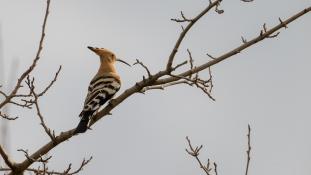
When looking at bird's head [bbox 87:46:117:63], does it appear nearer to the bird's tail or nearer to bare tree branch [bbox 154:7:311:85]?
the bird's tail

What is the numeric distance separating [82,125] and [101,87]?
5.31ft

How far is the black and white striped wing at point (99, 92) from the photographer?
834 centimetres

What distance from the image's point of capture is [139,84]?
673 cm

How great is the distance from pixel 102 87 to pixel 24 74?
2.65 metres

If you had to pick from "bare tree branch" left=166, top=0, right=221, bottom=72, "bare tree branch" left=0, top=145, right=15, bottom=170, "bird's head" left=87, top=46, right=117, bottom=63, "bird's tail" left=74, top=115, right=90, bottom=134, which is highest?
"bird's head" left=87, top=46, right=117, bottom=63

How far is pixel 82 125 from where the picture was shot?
7547 mm

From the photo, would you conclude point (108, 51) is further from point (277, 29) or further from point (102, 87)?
point (277, 29)

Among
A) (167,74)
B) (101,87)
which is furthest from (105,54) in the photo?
(167,74)

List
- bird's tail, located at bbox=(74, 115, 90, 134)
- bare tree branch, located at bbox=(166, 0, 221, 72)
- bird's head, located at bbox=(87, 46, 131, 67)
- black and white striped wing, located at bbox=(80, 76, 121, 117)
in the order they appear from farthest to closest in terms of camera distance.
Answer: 1. bird's head, located at bbox=(87, 46, 131, 67)
2. black and white striped wing, located at bbox=(80, 76, 121, 117)
3. bird's tail, located at bbox=(74, 115, 90, 134)
4. bare tree branch, located at bbox=(166, 0, 221, 72)

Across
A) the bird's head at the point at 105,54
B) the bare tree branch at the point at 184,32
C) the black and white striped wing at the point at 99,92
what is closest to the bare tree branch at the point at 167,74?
the bare tree branch at the point at 184,32

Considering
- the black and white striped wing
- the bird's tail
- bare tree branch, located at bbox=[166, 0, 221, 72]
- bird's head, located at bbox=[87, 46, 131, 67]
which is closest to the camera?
bare tree branch, located at bbox=[166, 0, 221, 72]

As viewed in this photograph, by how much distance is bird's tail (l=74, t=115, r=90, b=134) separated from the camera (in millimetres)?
7073

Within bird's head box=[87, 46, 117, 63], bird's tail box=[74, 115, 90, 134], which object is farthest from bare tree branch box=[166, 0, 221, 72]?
bird's head box=[87, 46, 117, 63]

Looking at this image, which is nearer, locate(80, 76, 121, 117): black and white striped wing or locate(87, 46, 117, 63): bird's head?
locate(80, 76, 121, 117): black and white striped wing
